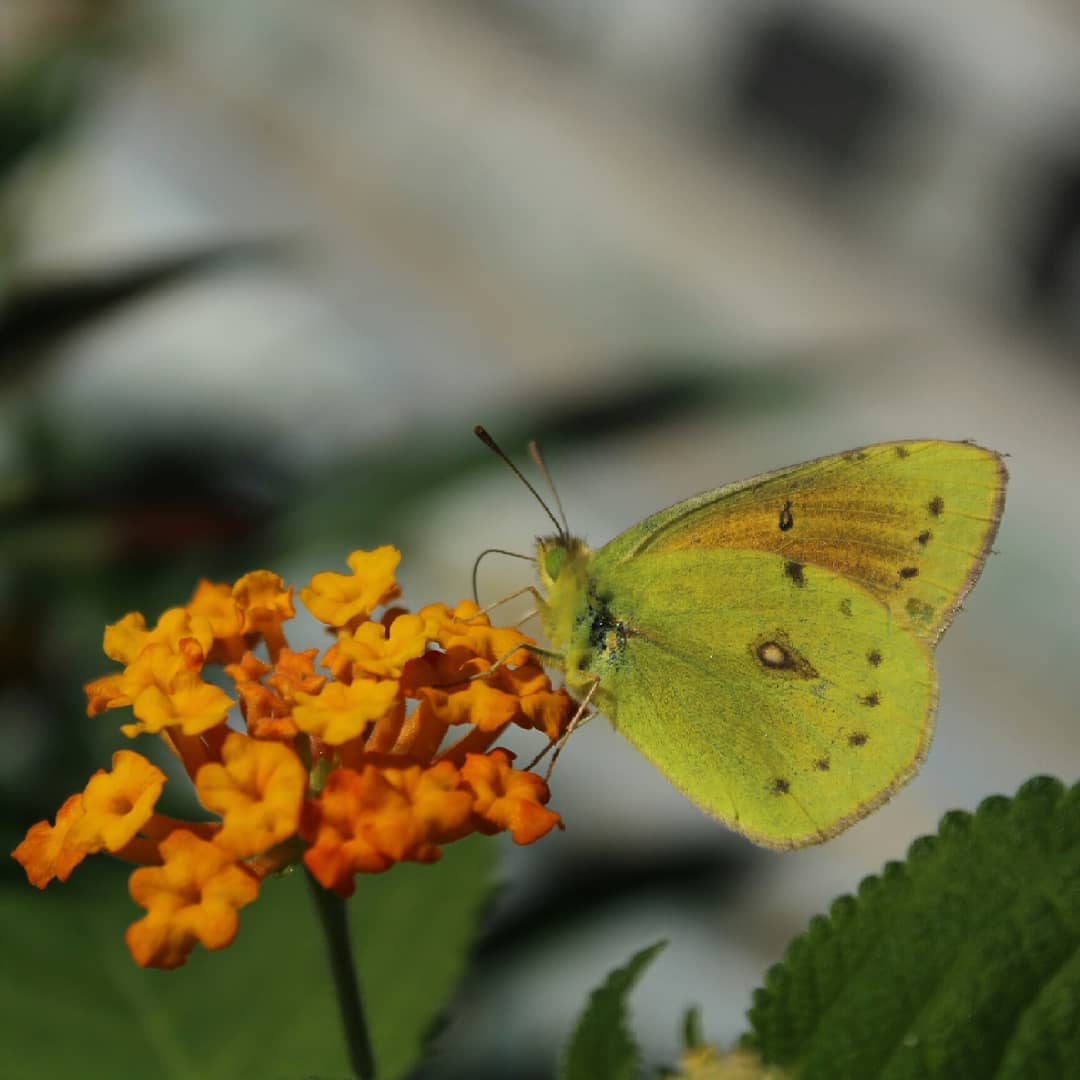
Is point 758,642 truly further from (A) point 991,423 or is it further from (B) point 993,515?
(A) point 991,423

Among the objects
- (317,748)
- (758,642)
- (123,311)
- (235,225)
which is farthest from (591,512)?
(317,748)

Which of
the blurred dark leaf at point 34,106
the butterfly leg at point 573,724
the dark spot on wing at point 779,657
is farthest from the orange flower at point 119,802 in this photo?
the blurred dark leaf at point 34,106

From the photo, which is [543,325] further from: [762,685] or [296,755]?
[296,755]

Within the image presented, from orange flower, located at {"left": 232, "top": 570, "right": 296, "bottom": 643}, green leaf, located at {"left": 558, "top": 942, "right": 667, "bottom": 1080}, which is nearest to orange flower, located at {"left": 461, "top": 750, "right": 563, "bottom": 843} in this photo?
A: green leaf, located at {"left": 558, "top": 942, "right": 667, "bottom": 1080}

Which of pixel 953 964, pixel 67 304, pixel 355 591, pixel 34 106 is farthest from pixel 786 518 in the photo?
pixel 34 106

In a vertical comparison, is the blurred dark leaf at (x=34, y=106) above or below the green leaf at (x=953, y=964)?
above

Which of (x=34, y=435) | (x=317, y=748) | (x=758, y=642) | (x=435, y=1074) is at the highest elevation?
(x=758, y=642)

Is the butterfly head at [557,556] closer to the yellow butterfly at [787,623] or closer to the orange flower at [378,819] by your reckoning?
the yellow butterfly at [787,623]
